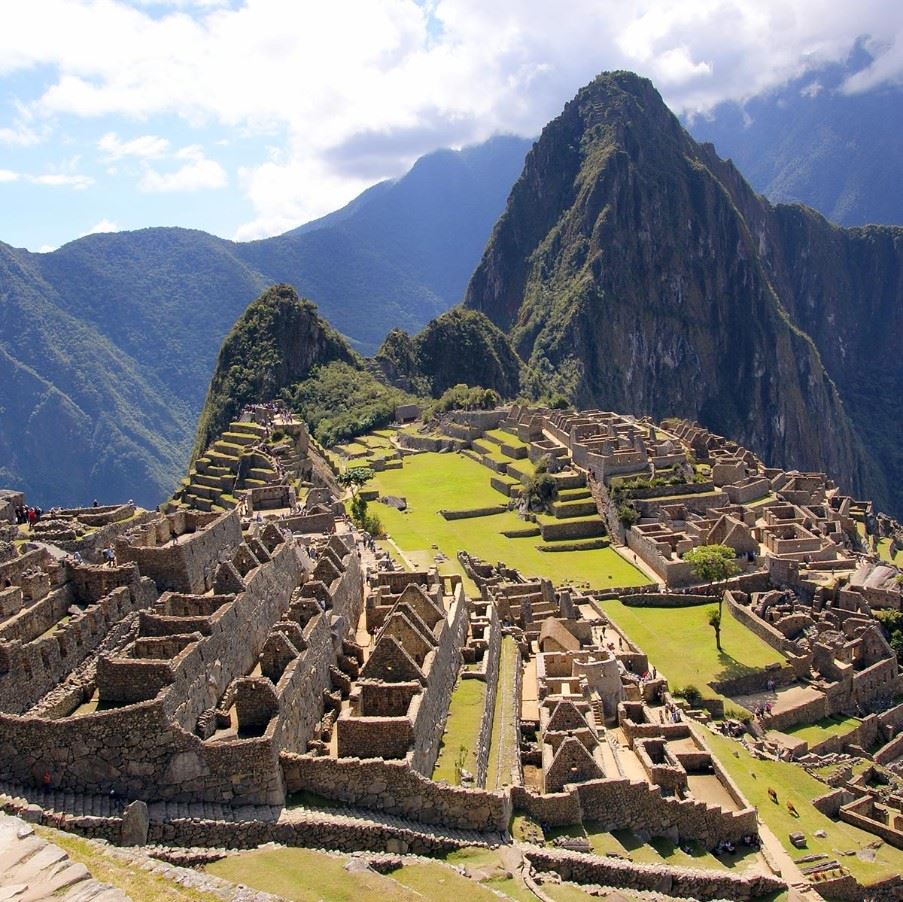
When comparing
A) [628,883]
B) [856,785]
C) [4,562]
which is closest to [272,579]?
[4,562]

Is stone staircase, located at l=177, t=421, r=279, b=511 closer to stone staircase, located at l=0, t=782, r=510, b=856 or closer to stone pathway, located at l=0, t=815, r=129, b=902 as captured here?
stone staircase, located at l=0, t=782, r=510, b=856

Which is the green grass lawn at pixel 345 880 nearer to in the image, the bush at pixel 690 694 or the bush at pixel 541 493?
→ the bush at pixel 690 694

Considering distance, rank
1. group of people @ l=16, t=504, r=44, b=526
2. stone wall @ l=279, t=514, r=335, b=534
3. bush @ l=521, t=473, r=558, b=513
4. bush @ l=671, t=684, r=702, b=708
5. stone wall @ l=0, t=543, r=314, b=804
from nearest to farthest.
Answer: stone wall @ l=0, t=543, r=314, b=804 < group of people @ l=16, t=504, r=44, b=526 < bush @ l=671, t=684, r=702, b=708 < stone wall @ l=279, t=514, r=335, b=534 < bush @ l=521, t=473, r=558, b=513

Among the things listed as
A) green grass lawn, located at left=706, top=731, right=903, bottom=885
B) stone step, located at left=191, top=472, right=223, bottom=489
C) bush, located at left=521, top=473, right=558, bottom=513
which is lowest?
green grass lawn, located at left=706, top=731, right=903, bottom=885

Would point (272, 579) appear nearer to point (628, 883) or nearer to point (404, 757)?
point (404, 757)

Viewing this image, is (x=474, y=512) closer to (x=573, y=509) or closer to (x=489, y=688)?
(x=573, y=509)

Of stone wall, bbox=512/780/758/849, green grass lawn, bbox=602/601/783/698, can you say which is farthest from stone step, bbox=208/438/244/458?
stone wall, bbox=512/780/758/849
